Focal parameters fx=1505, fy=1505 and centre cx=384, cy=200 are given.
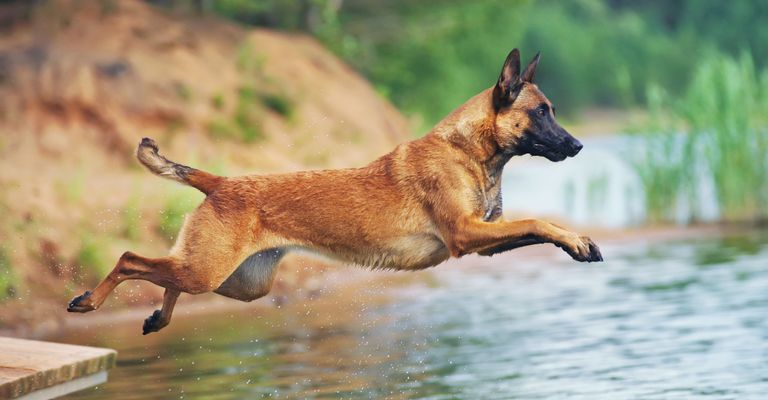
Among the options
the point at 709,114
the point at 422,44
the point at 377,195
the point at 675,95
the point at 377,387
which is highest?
the point at 675,95

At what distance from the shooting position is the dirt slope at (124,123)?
52.5ft

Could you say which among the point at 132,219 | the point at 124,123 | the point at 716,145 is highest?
the point at 124,123

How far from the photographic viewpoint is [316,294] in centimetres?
1661

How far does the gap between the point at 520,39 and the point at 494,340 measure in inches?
1303

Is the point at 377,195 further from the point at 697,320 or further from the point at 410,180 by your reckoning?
the point at 697,320

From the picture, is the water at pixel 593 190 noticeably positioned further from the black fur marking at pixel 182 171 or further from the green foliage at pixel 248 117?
the black fur marking at pixel 182 171

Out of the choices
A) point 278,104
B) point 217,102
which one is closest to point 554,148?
point 217,102

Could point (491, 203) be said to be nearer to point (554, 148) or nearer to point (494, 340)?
point (554, 148)

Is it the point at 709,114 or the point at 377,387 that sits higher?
the point at 709,114

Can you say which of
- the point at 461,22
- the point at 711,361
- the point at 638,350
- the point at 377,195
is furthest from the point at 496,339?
the point at 461,22

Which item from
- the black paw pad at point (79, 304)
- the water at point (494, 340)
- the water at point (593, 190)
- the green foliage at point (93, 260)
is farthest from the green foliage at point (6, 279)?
the water at point (593, 190)

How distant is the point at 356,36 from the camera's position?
29.9 m

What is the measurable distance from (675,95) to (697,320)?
35.3 metres

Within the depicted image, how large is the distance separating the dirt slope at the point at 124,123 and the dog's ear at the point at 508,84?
7582 mm
